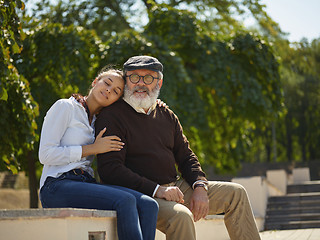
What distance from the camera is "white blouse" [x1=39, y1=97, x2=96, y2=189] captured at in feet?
9.21

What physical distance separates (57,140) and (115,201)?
54 centimetres

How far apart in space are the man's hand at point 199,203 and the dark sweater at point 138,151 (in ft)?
0.45

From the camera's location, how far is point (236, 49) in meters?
9.55

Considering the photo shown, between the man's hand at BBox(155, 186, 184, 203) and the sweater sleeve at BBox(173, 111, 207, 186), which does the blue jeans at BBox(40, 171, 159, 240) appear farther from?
the sweater sleeve at BBox(173, 111, 207, 186)

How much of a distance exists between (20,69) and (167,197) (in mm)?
6196

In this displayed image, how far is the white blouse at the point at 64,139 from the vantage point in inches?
111

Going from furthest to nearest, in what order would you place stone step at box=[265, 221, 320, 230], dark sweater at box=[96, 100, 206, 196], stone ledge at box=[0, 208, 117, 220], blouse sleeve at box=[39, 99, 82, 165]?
stone step at box=[265, 221, 320, 230] → dark sweater at box=[96, 100, 206, 196] → blouse sleeve at box=[39, 99, 82, 165] → stone ledge at box=[0, 208, 117, 220]

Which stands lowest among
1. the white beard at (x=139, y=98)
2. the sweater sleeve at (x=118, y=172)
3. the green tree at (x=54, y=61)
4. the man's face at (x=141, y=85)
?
the sweater sleeve at (x=118, y=172)

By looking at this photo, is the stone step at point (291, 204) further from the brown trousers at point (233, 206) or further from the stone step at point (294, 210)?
the brown trousers at point (233, 206)

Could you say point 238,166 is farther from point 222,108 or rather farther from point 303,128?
point 303,128

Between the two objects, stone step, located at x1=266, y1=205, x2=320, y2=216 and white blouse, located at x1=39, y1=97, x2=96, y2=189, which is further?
stone step, located at x1=266, y1=205, x2=320, y2=216

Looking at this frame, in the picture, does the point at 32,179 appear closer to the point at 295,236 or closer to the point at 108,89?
the point at 295,236

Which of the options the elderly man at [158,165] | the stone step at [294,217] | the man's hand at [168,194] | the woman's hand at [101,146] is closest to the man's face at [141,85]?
the elderly man at [158,165]

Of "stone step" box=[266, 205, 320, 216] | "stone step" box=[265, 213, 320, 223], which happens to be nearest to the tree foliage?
"stone step" box=[265, 213, 320, 223]
